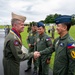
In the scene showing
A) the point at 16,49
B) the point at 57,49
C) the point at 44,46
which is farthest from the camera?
the point at 44,46

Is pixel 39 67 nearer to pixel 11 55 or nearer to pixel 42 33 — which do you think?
pixel 42 33

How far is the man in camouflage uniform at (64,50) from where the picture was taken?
15.3 feet

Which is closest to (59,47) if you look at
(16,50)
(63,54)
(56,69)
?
(63,54)

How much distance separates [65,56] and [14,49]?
3.53ft

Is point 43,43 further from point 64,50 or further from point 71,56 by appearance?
point 71,56

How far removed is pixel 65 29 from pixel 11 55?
1.28 metres

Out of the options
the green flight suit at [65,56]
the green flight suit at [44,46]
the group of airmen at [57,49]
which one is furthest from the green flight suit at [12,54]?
the green flight suit at [44,46]

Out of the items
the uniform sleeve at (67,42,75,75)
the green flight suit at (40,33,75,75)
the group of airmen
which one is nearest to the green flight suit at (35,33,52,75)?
the group of airmen

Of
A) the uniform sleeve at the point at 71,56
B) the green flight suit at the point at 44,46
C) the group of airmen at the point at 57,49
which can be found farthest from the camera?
the green flight suit at the point at 44,46

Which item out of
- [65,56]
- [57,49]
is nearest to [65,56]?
[65,56]

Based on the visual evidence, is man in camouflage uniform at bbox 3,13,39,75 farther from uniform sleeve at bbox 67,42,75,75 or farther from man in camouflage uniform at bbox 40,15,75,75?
uniform sleeve at bbox 67,42,75,75

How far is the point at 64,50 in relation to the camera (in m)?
4.77

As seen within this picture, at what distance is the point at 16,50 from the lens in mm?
4719

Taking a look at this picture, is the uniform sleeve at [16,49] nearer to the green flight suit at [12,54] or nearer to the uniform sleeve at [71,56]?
the green flight suit at [12,54]
